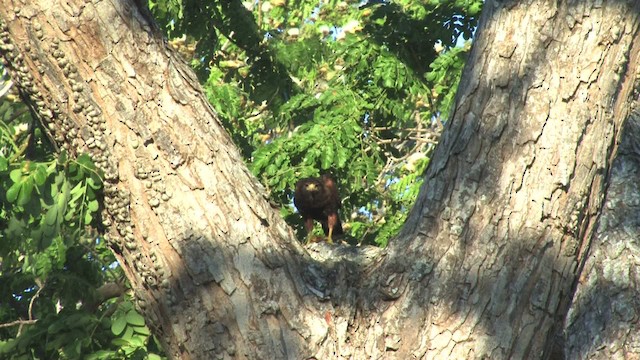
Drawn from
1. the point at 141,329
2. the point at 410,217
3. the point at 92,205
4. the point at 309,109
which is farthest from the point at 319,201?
the point at 92,205

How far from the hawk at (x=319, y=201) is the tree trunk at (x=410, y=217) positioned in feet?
12.2

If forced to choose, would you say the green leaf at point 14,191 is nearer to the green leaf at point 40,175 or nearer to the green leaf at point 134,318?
the green leaf at point 40,175

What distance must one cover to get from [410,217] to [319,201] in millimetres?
3764

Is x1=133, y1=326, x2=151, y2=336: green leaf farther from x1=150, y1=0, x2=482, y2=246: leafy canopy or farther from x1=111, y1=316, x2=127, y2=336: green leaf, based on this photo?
x1=150, y1=0, x2=482, y2=246: leafy canopy

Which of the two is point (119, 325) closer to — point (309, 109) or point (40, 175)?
point (40, 175)

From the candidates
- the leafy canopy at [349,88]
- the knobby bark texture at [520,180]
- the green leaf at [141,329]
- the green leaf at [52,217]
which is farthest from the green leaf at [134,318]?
the leafy canopy at [349,88]

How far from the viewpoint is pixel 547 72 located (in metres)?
2.73

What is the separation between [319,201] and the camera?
21.6 ft

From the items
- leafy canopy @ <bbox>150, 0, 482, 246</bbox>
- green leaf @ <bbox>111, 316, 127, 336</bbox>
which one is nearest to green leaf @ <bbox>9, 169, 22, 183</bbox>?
green leaf @ <bbox>111, 316, 127, 336</bbox>

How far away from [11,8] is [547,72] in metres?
1.84

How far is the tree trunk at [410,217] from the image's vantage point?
8.46 feet

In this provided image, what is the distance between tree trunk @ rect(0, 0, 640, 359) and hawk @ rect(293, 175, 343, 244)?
12.2ft

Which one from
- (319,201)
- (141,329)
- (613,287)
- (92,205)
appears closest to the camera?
(92,205)

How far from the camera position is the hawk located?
6586 millimetres
